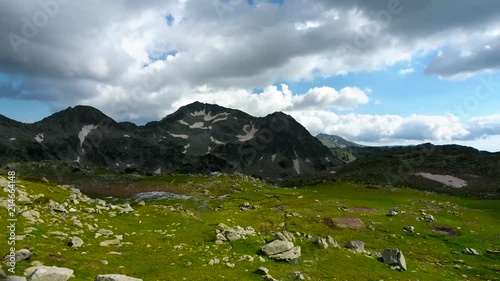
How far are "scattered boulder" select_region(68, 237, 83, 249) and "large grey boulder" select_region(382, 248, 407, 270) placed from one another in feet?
81.0

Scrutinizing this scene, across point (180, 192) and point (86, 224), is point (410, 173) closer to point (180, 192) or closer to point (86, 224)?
point (180, 192)

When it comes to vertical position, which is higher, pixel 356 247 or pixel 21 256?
pixel 21 256

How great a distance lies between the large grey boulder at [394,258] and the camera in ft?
92.0

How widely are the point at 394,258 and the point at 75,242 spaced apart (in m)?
25.5

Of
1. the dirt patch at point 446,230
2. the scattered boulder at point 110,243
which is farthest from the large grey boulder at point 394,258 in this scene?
the scattered boulder at point 110,243

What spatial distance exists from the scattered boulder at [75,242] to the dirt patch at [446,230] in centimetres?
4356

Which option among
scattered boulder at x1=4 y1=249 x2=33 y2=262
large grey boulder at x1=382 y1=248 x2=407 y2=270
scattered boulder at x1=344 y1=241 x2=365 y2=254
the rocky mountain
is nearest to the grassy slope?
scattered boulder at x1=4 y1=249 x2=33 y2=262

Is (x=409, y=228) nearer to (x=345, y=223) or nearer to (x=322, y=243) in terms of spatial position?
(x=345, y=223)

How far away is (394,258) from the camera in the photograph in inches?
1124

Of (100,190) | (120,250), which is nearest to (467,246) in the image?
(120,250)

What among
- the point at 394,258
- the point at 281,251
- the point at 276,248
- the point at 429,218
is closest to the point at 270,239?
the point at 276,248

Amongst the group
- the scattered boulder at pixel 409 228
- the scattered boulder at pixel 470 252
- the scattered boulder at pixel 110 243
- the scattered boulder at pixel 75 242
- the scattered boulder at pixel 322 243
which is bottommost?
the scattered boulder at pixel 470 252

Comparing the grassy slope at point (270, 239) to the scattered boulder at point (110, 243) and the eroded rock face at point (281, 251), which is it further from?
the eroded rock face at point (281, 251)

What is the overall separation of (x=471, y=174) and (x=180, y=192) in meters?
112
